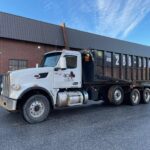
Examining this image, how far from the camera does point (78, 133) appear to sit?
6121mm

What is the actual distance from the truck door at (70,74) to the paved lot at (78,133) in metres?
1.33

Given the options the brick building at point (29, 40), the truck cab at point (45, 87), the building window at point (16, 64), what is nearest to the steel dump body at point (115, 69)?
the truck cab at point (45, 87)

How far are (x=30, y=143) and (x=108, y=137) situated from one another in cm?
200

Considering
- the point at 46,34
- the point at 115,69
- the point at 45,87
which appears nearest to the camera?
the point at 45,87

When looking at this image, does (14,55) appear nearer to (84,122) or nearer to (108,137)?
(84,122)

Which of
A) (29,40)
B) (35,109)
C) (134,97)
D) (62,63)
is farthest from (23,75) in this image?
(29,40)

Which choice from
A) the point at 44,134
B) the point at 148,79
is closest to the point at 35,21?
the point at 148,79

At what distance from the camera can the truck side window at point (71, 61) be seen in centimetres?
874

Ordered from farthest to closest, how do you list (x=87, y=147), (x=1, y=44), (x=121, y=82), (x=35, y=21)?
(x=35, y=21) < (x=1, y=44) < (x=121, y=82) < (x=87, y=147)

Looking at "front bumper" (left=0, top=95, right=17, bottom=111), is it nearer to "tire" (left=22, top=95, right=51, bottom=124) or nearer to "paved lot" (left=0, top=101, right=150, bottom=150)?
"tire" (left=22, top=95, right=51, bottom=124)

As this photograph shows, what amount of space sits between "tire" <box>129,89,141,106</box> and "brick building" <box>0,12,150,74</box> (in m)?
11.7

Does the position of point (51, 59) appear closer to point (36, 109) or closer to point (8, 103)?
point (36, 109)

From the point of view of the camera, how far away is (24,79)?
7.45 metres

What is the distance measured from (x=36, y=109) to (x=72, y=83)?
204cm
